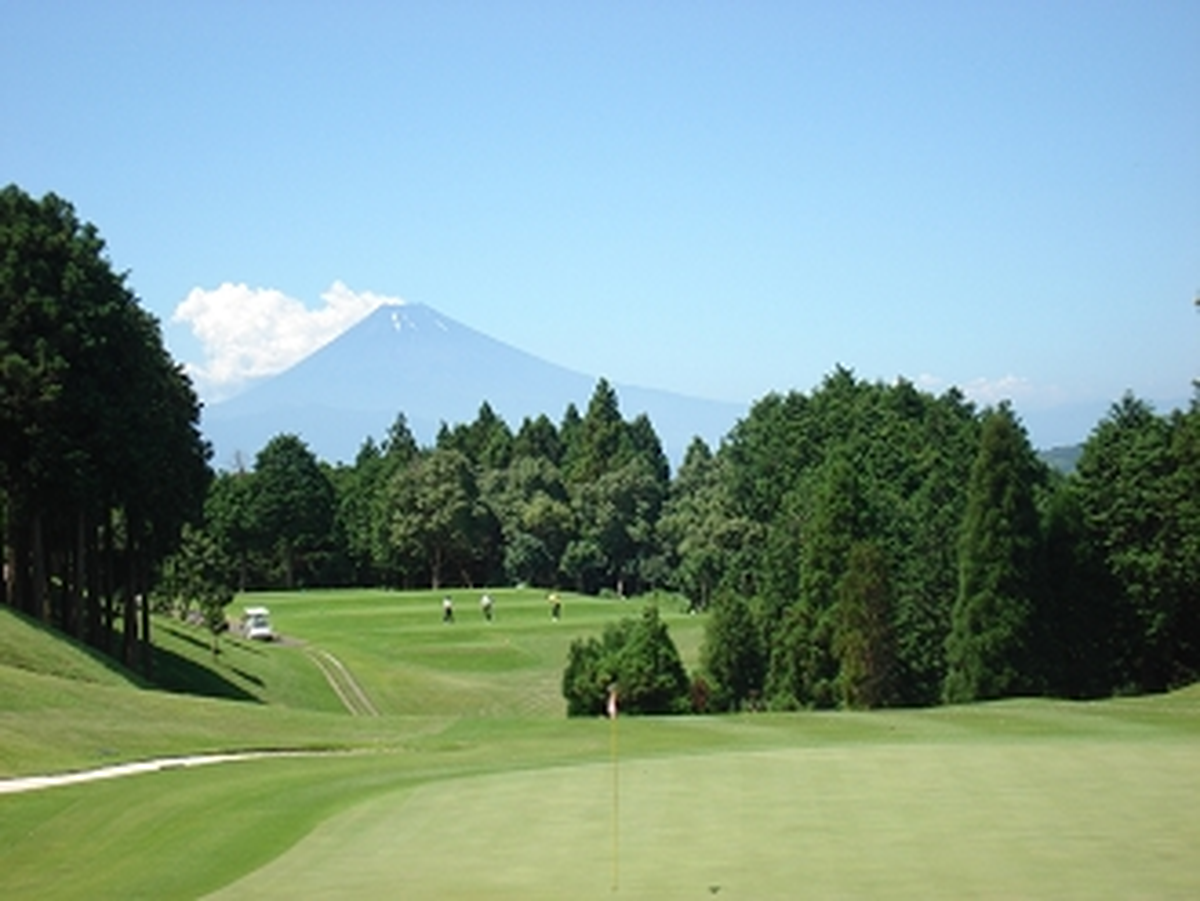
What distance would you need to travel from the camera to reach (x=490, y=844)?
19203 mm

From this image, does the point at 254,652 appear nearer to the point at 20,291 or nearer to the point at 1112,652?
the point at 20,291

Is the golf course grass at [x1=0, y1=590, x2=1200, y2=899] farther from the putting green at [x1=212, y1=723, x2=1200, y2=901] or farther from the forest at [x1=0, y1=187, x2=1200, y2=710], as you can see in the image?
the forest at [x1=0, y1=187, x2=1200, y2=710]

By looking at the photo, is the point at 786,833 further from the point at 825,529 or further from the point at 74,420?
the point at 825,529

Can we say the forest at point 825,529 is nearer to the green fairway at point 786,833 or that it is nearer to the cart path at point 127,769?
the cart path at point 127,769

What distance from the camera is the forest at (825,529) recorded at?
53.4 metres

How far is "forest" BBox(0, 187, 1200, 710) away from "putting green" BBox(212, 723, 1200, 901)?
32985 millimetres

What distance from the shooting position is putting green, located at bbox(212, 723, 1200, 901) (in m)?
16.2

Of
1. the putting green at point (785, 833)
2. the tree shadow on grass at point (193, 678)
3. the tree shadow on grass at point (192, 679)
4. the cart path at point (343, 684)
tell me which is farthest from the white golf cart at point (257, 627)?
the putting green at point (785, 833)

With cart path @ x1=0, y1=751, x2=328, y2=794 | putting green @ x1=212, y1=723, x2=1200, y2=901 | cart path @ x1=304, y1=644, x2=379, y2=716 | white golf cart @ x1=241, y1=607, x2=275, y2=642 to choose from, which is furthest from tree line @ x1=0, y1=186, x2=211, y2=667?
putting green @ x1=212, y1=723, x2=1200, y2=901

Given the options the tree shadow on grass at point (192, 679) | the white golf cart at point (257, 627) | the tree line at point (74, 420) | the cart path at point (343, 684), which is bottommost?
the cart path at point (343, 684)

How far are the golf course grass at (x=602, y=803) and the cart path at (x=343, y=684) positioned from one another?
22.2 m

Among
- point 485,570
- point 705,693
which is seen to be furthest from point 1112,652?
point 485,570

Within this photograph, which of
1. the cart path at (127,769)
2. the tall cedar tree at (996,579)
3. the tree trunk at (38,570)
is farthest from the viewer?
the tall cedar tree at (996,579)

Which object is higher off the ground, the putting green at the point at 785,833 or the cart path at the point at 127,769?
the putting green at the point at 785,833
